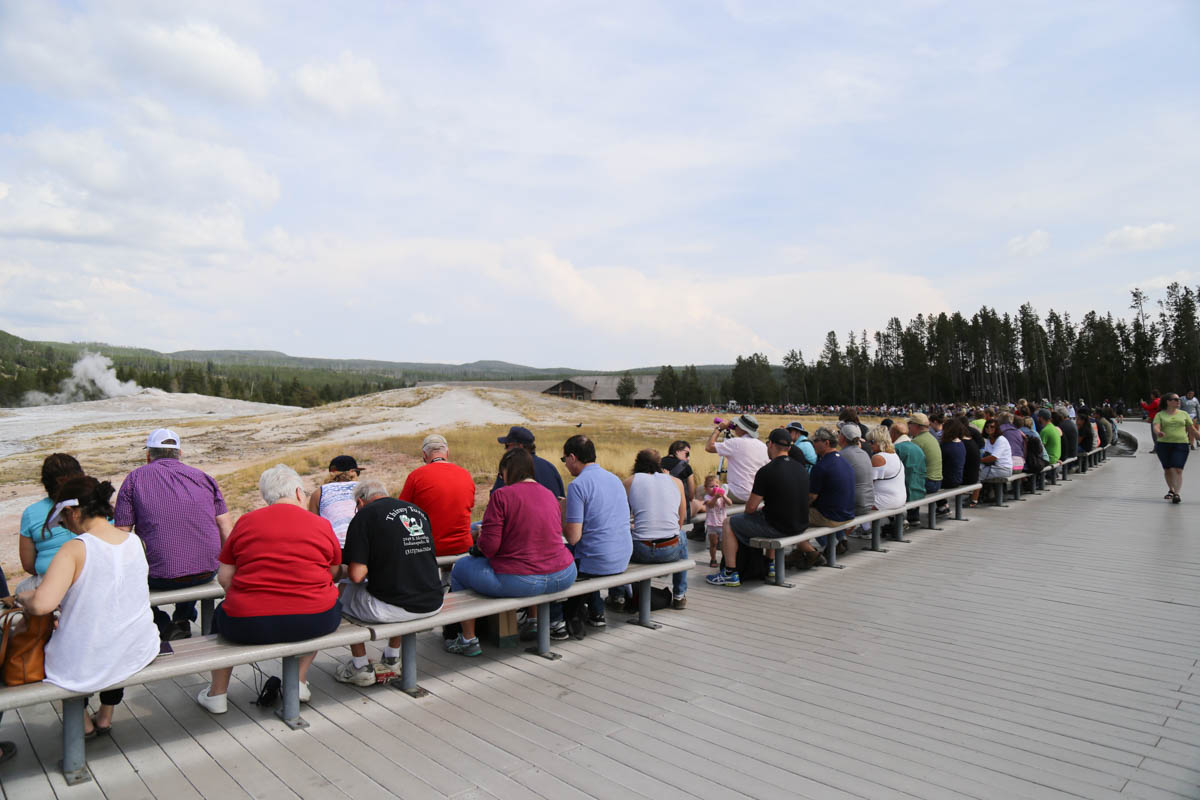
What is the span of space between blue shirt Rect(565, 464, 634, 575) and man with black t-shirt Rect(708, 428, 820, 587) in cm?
177

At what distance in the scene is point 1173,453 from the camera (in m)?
10.9

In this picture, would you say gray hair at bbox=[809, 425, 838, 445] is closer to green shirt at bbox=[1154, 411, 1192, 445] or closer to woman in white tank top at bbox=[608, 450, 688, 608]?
woman in white tank top at bbox=[608, 450, 688, 608]

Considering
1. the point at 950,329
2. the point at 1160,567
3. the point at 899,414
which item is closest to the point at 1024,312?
the point at 950,329

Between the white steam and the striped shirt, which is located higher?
the white steam

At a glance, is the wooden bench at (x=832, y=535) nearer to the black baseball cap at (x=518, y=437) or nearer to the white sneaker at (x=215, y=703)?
the black baseball cap at (x=518, y=437)

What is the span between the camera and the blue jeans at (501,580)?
4.62m

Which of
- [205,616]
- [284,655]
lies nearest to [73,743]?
[284,655]

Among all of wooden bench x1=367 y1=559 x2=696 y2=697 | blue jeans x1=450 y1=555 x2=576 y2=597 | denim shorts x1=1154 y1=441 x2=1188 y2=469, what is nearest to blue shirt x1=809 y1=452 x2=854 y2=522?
wooden bench x1=367 y1=559 x2=696 y2=697

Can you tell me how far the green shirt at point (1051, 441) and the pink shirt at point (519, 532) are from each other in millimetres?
11652

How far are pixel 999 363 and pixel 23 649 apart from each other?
9174cm

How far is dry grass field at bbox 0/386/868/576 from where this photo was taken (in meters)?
22.7

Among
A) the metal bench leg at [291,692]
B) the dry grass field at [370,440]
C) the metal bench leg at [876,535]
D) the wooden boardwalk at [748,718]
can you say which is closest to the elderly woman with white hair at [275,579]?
the metal bench leg at [291,692]

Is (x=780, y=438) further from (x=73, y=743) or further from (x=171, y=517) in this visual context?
(x=73, y=743)

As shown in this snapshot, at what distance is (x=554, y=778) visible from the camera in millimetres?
3193
